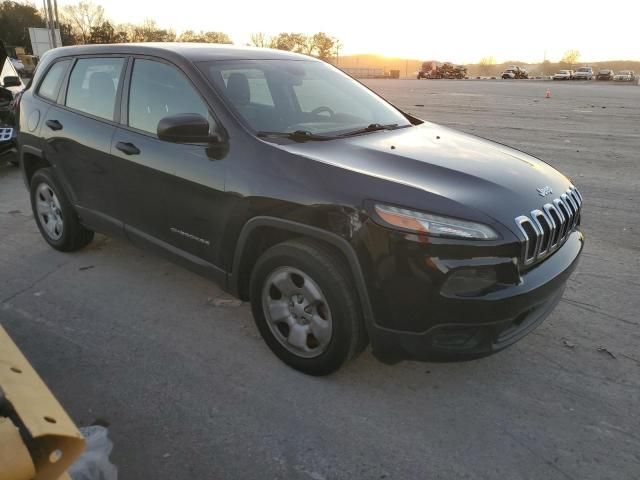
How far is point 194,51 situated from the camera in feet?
11.7

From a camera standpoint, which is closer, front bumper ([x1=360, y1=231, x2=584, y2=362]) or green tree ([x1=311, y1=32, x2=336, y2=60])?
front bumper ([x1=360, y1=231, x2=584, y2=362])

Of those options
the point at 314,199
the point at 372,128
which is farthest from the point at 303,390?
the point at 372,128

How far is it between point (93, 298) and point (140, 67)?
1.73 meters

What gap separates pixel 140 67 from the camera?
369cm

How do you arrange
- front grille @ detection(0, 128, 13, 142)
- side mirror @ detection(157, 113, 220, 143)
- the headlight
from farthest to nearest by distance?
front grille @ detection(0, 128, 13, 142) < side mirror @ detection(157, 113, 220, 143) < the headlight

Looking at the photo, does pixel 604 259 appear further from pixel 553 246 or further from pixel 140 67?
pixel 140 67

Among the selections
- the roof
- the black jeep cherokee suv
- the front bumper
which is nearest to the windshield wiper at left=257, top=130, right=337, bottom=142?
the black jeep cherokee suv

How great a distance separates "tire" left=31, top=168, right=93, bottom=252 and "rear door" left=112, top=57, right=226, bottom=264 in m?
0.98

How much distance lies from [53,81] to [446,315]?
402 centimetres

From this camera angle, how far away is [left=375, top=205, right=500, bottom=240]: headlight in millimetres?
2357

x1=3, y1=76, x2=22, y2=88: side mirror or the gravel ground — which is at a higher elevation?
x1=3, y1=76, x2=22, y2=88: side mirror

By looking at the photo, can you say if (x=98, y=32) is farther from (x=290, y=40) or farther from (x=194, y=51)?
(x=194, y=51)

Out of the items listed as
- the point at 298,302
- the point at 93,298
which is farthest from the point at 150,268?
the point at 298,302

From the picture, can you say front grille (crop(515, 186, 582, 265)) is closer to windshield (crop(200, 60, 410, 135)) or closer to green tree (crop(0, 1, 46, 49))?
windshield (crop(200, 60, 410, 135))
